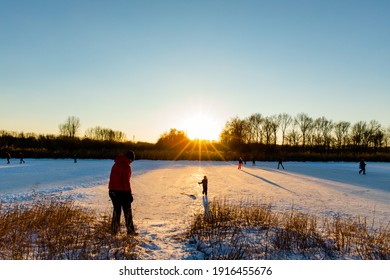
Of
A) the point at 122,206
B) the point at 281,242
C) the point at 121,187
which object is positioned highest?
the point at 121,187

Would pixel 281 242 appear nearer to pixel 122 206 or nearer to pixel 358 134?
pixel 122 206

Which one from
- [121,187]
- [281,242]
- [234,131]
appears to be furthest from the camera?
[234,131]

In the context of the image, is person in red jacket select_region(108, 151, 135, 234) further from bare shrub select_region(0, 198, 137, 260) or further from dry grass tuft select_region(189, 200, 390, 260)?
dry grass tuft select_region(189, 200, 390, 260)

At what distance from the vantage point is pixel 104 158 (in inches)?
1805

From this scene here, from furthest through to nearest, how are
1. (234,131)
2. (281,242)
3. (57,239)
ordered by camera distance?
(234,131) → (281,242) → (57,239)

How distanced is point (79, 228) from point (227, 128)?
79860 mm

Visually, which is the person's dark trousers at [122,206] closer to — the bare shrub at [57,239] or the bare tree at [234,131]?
the bare shrub at [57,239]

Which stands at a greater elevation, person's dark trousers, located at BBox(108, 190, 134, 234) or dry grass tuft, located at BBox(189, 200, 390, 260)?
person's dark trousers, located at BBox(108, 190, 134, 234)

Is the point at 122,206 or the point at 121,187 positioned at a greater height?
the point at 121,187

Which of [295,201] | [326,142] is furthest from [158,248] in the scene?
[326,142]

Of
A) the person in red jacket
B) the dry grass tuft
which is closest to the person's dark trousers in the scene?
the person in red jacket

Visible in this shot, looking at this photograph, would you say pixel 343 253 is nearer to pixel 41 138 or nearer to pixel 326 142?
pixel 41 138

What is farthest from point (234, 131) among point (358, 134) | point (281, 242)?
point (281, 242)

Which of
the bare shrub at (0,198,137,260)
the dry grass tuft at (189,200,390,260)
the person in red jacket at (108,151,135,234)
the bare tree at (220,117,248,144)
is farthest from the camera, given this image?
the bare tree at (220,117,248,144)
